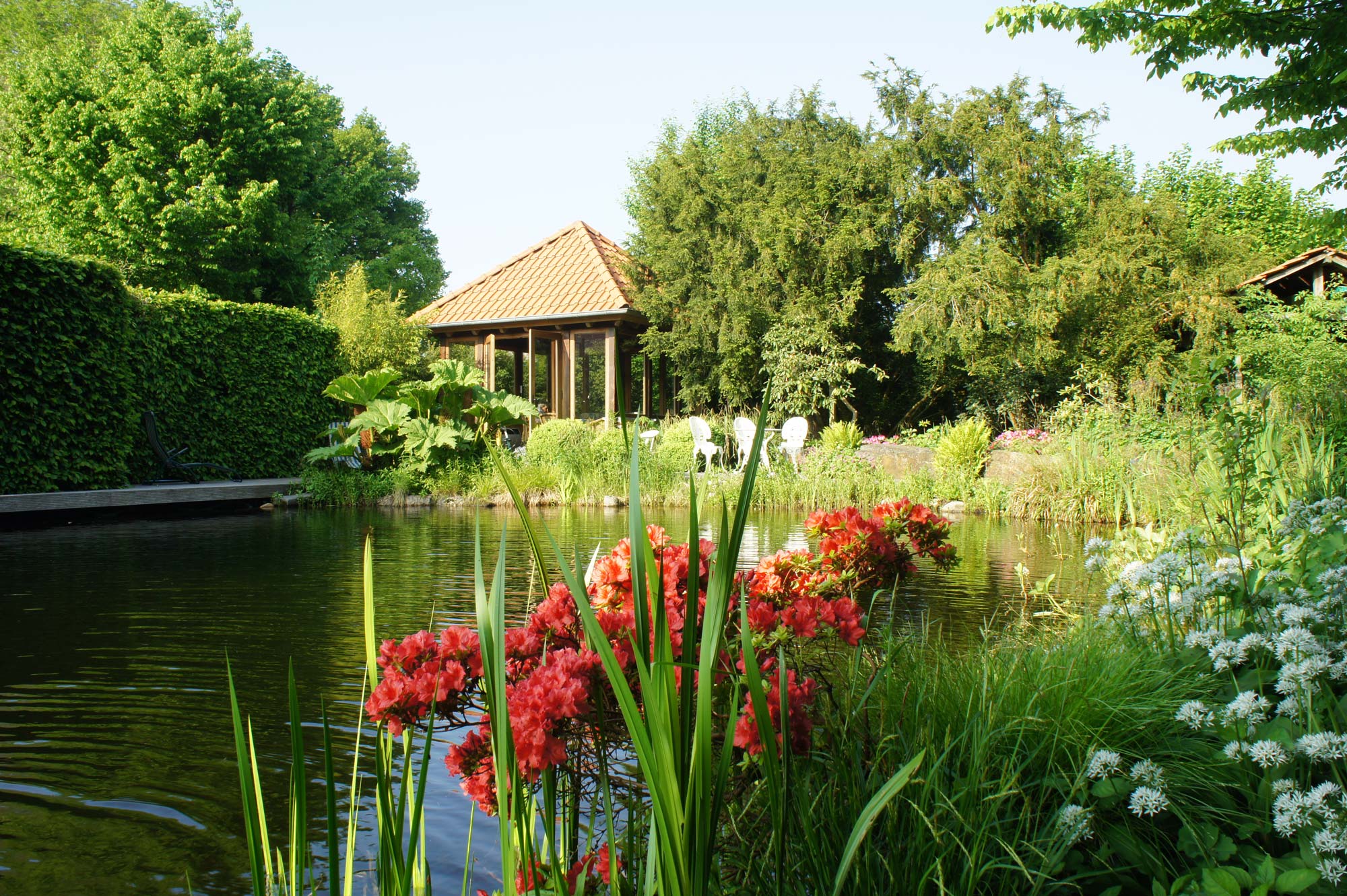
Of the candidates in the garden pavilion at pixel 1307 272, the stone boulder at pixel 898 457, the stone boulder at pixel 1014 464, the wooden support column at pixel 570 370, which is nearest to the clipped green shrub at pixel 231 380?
the wooden support column at pixel 570 370

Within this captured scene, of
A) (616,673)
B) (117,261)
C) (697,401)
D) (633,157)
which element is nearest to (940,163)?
(697,401)

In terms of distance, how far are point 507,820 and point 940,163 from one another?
1852 centimetres

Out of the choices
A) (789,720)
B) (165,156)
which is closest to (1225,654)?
(789,720)

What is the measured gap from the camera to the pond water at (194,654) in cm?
226

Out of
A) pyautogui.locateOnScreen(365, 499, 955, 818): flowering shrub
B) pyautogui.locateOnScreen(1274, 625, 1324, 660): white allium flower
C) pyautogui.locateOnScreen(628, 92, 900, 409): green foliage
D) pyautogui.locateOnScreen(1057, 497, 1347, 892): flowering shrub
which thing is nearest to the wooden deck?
pyautogui.locateOnScreen(628, 92, 900, 409): green foliage

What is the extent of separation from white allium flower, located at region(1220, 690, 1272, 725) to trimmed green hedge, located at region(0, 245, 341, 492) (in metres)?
10.8

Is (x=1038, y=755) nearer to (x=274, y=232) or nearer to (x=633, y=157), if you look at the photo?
(x=274, y=232)

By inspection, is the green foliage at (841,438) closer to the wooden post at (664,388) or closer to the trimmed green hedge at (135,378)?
the wooden post at (664,388)

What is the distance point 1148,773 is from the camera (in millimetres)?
1588

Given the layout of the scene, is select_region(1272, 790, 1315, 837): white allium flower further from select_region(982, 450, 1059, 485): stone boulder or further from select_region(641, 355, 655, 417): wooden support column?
select_region(641, 355, 655, 417): wooden support column

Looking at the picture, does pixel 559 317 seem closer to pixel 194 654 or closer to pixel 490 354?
pixel 490 354

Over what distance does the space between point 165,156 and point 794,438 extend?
598 inches

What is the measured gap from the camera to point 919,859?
1.57 m

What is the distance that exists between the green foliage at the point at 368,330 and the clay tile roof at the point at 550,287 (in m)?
1.72
